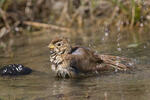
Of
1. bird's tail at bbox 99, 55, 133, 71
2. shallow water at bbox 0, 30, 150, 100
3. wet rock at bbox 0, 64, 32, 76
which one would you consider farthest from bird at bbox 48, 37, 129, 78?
wet rock at bbox 0, 64, 32, 76

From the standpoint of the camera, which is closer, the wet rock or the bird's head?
the bird's head

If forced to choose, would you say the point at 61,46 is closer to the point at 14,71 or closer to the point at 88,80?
the point at 88,80

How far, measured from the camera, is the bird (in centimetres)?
534

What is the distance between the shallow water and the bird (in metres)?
0.14

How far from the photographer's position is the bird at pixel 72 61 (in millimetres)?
5336

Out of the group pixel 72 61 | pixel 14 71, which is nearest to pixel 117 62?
pixel 72 61

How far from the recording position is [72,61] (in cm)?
537

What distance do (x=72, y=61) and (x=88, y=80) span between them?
366 mm

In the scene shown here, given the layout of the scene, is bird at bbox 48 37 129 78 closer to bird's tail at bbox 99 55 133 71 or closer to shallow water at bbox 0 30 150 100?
bird's tail at bbox 99 55 133 71

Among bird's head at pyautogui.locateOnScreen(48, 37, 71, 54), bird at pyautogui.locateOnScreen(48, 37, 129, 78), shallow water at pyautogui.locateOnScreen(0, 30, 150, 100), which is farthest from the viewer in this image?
bird's head at pyautogui.locateOnScreen(48, 37, 71, 54)

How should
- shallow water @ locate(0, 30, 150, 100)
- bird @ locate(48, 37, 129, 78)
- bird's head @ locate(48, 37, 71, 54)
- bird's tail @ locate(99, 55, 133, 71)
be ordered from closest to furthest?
shallow water @ locate(0, 30, 150, 100) < bird @ locate(48, 37, 129, 78) < bird's head @ locate(48, 37, 71, 54) < bird's tail @ locate(99, 55, 133, 71)

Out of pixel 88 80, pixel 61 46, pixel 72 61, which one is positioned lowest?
pixel 88 80

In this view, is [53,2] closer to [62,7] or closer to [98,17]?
[62,7]

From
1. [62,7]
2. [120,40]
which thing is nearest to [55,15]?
[62,7]
